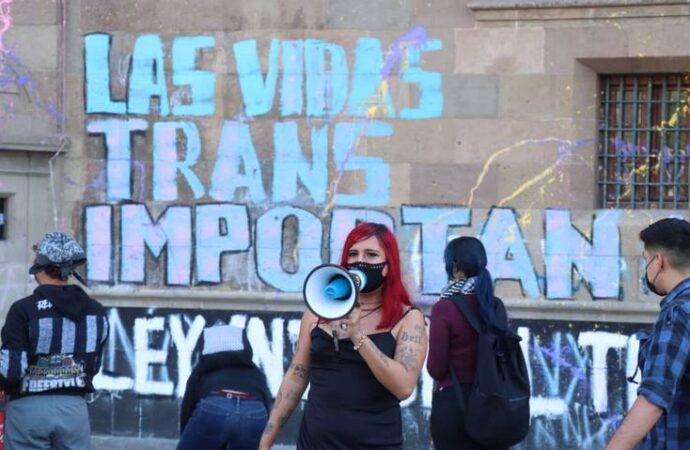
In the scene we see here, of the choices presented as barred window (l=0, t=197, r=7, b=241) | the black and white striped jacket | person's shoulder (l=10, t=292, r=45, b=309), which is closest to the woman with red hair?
the black and white striped jacket

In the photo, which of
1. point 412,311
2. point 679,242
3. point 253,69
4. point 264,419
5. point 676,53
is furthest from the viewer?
point 253,69

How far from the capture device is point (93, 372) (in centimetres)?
805

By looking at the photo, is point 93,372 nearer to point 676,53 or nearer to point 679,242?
point 679,242

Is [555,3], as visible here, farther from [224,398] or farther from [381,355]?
[381,355]

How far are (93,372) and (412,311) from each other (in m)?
2.48

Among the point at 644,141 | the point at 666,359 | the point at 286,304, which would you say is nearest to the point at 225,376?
A: the point at 666,359

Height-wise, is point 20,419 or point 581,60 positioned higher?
point 581,60

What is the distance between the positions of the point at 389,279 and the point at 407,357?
36cm

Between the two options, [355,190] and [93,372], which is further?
[355,190]

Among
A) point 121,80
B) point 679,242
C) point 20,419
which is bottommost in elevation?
point 20,419

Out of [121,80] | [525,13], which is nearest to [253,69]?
[121,80]

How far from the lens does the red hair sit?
6246mm

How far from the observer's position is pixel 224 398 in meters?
7.54

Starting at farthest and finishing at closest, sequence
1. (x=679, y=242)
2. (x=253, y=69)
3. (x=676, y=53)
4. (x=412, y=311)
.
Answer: (x=253, y=69)
(x=676, y=53)
(x=412, y=311)
(x=679, y=242)
